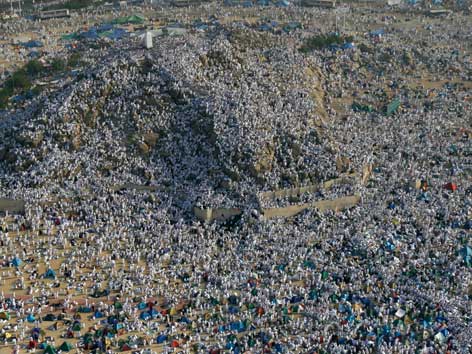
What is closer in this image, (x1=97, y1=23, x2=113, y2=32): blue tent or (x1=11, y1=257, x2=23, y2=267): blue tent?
(x1=11, y1=257, x2=23, y2=267): blue tent

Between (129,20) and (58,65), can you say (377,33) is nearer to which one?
(129,20)

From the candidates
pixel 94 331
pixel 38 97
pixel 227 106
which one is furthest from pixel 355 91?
pixel 94 331

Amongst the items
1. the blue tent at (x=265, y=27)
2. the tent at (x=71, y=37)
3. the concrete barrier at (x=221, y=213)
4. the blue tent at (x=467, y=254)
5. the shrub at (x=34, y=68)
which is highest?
the blue tent at (x=265, y=27)

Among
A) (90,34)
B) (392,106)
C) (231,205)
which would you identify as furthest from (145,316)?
(90,34)

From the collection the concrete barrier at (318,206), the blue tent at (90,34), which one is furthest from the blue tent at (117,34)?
the concrete barrier at (318,206)

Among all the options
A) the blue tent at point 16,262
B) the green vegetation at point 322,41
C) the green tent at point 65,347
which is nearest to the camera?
the green tent at point 65,347

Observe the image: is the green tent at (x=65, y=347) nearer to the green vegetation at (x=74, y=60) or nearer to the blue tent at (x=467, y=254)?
the blue tent at (x=467, y=254)

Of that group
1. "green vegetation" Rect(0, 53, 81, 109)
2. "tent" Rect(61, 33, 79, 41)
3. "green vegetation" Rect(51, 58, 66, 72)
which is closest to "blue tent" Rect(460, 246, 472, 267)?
"green vegetation" Rect(0, 53, 81, 109)

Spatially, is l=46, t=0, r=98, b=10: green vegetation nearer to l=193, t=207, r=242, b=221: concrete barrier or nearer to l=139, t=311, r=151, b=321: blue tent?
l=193, t=207, r=242, b=221: concrete barrier
